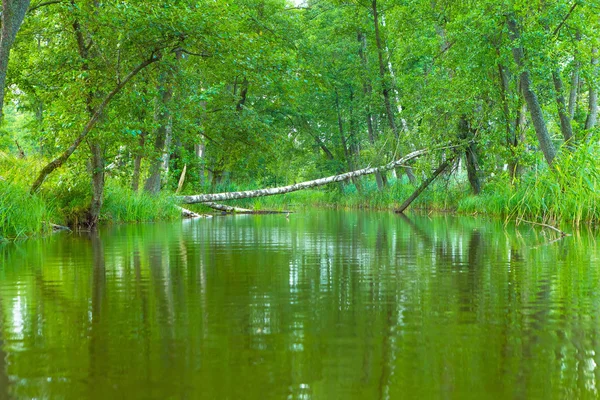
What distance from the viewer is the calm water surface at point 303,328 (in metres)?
2.11

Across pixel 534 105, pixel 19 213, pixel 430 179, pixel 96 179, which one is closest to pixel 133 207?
pixel 96 179

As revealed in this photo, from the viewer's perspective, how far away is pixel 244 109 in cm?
2502

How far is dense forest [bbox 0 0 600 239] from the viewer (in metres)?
11.1

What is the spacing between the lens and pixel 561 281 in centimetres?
455

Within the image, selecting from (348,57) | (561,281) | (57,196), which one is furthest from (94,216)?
(348,57)

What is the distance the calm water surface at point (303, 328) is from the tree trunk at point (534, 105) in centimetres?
803

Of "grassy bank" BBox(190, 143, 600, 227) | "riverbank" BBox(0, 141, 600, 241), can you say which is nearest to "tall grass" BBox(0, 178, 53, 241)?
"riverbank" BBox(0, 141, 600, 241)

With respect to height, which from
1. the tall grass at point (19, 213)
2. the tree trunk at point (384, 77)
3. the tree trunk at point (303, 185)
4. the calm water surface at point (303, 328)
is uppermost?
the tree trunk at point (384, 77)

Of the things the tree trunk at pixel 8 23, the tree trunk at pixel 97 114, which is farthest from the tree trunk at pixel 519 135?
the tree trunk at pixel 8 23

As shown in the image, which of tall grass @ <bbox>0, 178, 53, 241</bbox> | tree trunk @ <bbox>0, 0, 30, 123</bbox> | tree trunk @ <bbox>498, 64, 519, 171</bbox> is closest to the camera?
tree trunk @ <bbox>0, 0, 30, 123</bbox>

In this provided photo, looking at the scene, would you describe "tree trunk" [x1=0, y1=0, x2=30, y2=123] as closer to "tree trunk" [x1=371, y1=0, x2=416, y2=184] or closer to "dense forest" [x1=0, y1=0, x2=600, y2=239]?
"dense forest" [x1=0, y1=0, x2=600, y2=239]

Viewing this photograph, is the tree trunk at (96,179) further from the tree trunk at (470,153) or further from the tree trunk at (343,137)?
the tree trunk at (343,137)

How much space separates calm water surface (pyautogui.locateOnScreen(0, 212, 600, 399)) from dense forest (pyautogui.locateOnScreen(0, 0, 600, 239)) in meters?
4.88

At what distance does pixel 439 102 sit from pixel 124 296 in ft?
47.9
